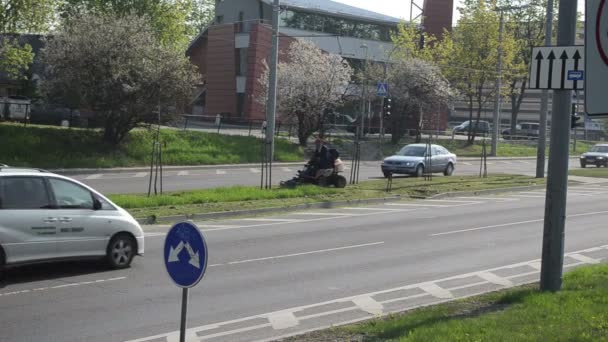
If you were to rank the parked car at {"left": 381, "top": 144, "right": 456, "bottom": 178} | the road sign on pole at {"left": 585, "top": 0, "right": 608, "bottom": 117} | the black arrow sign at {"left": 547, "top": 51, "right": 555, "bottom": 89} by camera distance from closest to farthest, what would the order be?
1. the road sign on pole at {"left": 585, "top": 0, "right": 608, "bottom": 117}
2. the black arrow sign at {"left": 547, "top": 51, "right": 555, "bottom": 89}
3. the parked car at {"left": 381, "top": 144, "right": 456, "bottom": 178}

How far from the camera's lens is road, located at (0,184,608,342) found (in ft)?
29.6

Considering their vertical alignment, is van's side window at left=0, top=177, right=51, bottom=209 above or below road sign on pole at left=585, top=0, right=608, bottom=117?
below

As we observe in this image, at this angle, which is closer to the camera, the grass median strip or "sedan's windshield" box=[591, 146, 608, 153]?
the grass median strip

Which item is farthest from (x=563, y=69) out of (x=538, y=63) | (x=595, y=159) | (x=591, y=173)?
(x=595, y=159)

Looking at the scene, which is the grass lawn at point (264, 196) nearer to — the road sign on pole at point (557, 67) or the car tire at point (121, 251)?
the car tire at point (121, 251)

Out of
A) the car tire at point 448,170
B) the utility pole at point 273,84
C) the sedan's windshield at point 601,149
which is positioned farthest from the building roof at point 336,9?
the car tire at point 448,170

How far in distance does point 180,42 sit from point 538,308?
5367 cm

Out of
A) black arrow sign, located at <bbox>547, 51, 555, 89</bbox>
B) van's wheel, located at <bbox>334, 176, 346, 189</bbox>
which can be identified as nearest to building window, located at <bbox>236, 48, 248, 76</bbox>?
van's wheel, located at <bbox>334, 176, 346, 189</bbox>

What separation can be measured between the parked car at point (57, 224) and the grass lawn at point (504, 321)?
15.5ft

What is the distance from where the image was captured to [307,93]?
145 feet

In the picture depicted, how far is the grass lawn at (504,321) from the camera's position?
296 inches

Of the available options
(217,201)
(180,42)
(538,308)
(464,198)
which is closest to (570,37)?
(538,308)

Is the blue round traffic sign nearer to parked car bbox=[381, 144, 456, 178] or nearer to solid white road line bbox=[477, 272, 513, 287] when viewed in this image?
solid white road line bbox=[477, 272, 513, 287]

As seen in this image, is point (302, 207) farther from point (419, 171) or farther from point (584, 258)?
point (419, 171)
